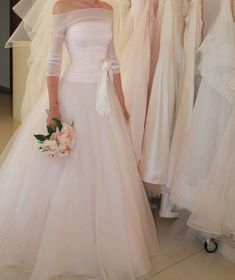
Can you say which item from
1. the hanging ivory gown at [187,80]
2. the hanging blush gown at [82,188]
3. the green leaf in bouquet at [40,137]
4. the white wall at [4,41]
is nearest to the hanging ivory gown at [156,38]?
the hanging ivory gown at [187,80]

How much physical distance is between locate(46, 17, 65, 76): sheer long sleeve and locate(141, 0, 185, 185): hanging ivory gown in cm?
58

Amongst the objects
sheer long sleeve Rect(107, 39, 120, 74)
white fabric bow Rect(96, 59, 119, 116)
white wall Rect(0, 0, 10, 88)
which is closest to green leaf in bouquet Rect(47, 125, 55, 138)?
white fabric bow Rect(96, 59, 119, 116)

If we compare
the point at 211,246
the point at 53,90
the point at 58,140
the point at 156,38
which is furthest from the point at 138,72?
the point at 211,246

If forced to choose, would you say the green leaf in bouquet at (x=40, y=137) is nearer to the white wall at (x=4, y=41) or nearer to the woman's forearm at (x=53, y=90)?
the woman's forearm at (x=53, y=90)

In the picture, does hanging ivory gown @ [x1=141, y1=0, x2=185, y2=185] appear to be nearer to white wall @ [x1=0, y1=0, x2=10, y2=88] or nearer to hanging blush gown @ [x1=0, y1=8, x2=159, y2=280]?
hanging blush gown @ [x1=0, y1=8, x2=159, y2=280]

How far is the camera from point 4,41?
572cm

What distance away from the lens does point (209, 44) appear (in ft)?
6.22

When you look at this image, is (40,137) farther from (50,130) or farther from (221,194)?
(221,194)

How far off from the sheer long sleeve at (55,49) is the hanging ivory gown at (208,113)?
686 millimetres

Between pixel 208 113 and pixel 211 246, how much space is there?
688 mm

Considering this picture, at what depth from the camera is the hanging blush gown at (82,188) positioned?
168 centimetres

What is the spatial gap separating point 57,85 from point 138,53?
0.55 metres

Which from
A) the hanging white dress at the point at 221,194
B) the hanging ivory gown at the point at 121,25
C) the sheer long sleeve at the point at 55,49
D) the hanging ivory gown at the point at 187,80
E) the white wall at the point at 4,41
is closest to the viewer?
the sheer long sleeve at the point at 55,49

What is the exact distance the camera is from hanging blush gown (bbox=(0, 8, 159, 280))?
1.68 metres
